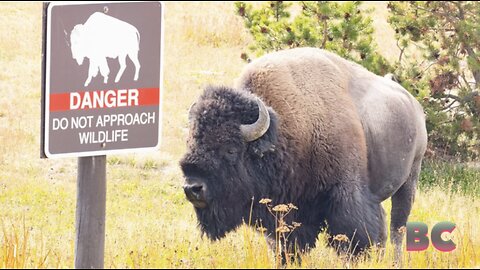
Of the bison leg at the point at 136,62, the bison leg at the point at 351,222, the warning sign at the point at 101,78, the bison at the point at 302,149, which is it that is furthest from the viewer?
the bison leg at the point at 351,222

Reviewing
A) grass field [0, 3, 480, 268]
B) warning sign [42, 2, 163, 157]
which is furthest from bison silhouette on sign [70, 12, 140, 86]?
grass field [0, 3, 480, 268]

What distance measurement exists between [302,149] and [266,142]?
1.44 feet

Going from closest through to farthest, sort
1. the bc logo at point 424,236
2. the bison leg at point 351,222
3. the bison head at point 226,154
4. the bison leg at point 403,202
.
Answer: the bc logo at point 424,236 < the bison head at point 226,154 < the bison leg at point 351,222 < the bison leg at point 403,202

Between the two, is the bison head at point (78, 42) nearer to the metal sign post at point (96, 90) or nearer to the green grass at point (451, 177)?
the metal sign post at point (96, 90)

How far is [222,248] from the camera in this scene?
895 cm

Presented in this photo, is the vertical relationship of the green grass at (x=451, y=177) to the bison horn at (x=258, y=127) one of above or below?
below

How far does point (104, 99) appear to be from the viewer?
20.6ft

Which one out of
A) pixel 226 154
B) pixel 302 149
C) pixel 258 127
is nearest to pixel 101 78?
pixel 226 154

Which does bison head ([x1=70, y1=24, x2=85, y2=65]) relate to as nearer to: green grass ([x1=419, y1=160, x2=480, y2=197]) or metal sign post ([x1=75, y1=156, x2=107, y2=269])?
metal sign post ([x1=75, y1=156, x2=107, y2=269])

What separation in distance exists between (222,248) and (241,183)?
58 cm

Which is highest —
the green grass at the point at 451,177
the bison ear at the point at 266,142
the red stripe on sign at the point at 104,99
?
the red stripe on sign at the point at 104,99

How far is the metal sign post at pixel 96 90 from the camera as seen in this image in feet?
20.0

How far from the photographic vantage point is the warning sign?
20.0 feet

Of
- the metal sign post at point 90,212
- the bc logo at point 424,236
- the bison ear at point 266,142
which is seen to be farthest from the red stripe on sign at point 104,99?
the bison ear at point 266,142
